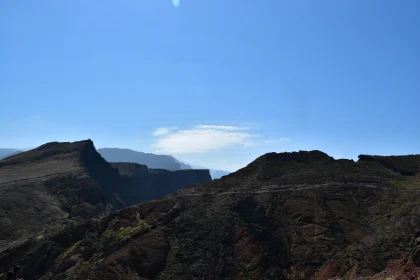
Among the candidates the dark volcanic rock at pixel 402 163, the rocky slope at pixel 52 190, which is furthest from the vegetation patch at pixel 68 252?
the dark volcanic rock at pixel 402 163

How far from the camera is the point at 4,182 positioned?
6912 centimetres

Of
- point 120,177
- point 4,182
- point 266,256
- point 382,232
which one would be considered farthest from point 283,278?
point 120,177

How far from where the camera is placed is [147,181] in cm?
15612

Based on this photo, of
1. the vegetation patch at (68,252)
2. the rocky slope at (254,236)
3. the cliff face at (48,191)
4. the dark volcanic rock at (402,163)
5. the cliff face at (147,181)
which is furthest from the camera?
the cliff face at (147,181)

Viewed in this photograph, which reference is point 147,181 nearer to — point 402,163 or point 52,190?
point 52,190

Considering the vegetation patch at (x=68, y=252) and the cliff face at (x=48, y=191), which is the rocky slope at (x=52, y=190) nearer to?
the cliff face at (x=48, y=191)

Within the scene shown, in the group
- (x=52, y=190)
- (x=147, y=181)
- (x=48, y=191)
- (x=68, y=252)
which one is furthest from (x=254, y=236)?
(x=147, y=181)

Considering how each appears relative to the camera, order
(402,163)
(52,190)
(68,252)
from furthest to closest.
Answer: (52,190) < (402,163) < (68,252)

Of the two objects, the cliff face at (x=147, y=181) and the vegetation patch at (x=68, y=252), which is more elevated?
the cliff face at (x=147, y=181)

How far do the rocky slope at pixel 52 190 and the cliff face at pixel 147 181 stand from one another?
202cm

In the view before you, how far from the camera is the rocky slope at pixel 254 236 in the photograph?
26953 millimetres

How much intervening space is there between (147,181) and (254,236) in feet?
421

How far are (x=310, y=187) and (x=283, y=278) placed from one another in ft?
49.4

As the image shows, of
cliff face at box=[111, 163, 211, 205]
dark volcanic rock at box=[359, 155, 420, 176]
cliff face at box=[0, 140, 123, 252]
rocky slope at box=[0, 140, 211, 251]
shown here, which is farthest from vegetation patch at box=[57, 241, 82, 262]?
cliff face at box=[111, 163, 211, 205]
